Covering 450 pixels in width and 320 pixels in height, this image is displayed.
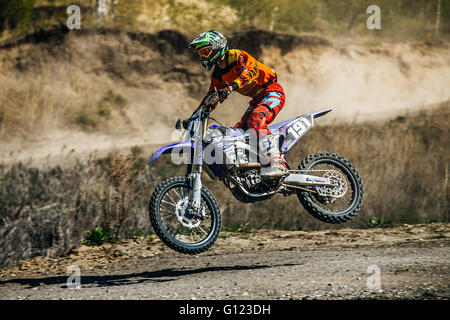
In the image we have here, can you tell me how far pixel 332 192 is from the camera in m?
8.08

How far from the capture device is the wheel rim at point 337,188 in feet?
26.5

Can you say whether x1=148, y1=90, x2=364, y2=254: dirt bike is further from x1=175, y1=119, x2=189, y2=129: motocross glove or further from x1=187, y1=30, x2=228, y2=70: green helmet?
x1=187, y1=30, x2=228, y2=70: green helmet

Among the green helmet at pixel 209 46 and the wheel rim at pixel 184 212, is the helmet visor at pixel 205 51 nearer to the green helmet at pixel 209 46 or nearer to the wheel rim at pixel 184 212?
the green helmet at pixel 209 46

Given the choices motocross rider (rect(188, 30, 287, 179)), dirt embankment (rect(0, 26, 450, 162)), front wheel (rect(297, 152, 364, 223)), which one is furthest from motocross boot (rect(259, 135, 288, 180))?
dirt embankment (rect(0, 26, 450, 162))

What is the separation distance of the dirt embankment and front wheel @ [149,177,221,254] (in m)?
13.1

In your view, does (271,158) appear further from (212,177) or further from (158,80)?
(158,80)

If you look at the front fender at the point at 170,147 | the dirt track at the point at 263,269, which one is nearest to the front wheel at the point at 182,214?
the front fender at the point at 170,147

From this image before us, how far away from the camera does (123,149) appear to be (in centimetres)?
1886

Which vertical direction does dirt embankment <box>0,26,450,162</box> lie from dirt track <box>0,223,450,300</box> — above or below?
above

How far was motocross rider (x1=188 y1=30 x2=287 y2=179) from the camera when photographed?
7.23 meters

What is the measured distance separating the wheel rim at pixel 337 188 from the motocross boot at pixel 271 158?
0.67 meters

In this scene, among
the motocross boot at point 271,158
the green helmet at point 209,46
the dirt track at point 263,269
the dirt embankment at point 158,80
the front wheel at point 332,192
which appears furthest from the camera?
the dirt embankment at point 158,80

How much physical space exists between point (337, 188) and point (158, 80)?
16.0 meters

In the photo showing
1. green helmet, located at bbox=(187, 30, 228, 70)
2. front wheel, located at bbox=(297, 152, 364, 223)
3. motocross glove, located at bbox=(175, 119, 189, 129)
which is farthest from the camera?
front wheel, located at bbox=(297, 152, 364, 223)
